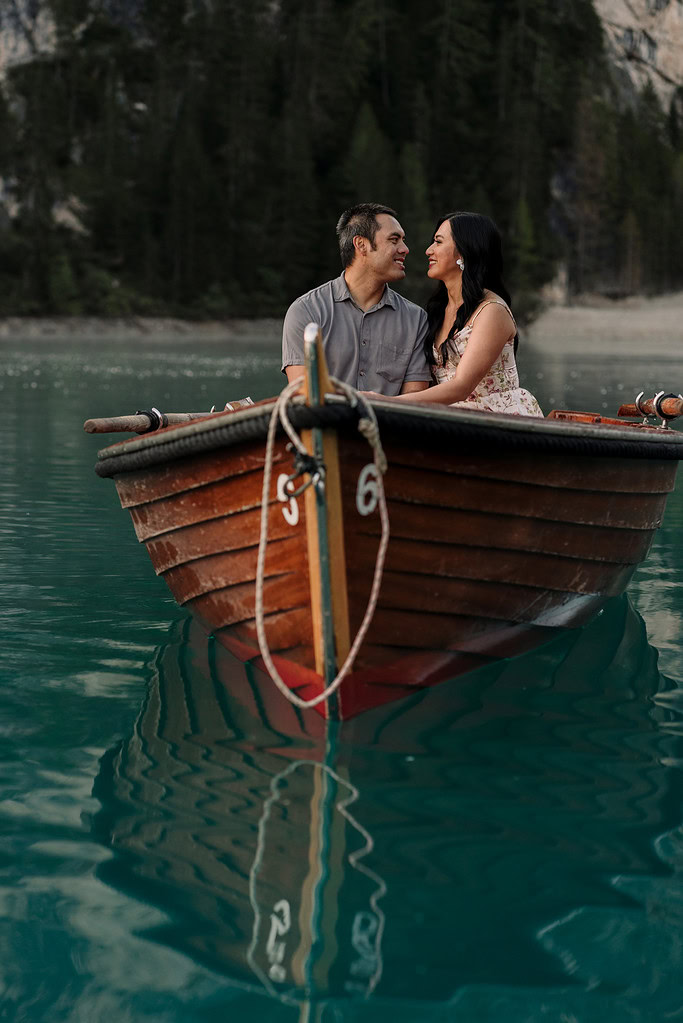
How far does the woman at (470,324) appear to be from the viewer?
209 inches

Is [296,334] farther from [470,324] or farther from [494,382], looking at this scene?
[494,382]

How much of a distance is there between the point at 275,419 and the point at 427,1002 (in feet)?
6.69

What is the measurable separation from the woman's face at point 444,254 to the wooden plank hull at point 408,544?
0.98 metres

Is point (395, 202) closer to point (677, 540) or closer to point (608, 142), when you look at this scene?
point (608, 142)

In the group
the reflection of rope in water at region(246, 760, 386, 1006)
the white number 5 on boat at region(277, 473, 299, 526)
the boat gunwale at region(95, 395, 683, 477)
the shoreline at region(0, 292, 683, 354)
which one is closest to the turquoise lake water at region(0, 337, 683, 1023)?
the reflection of rope in water at region(246, 760, 386, 1006)

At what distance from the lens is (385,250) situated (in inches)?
214

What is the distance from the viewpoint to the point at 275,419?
168 inches

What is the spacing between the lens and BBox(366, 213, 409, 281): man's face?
5.45 m

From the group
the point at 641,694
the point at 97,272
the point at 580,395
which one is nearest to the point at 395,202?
the point at 97,272

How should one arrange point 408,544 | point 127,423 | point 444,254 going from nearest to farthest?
point 408,544
point 444,254
point 127,423

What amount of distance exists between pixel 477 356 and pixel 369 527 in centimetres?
116

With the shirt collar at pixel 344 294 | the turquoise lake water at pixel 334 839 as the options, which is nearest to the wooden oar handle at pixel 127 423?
the shirt collar at pixel 344 294

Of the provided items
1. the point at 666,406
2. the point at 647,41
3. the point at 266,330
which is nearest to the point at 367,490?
the point at 666,406

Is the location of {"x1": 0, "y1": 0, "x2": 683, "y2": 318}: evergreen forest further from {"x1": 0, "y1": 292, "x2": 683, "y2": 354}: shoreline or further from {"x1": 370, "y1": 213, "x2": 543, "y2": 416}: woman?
{"x1": 370, "y1": 213, "x2": 543, "y2": 416}: woman
